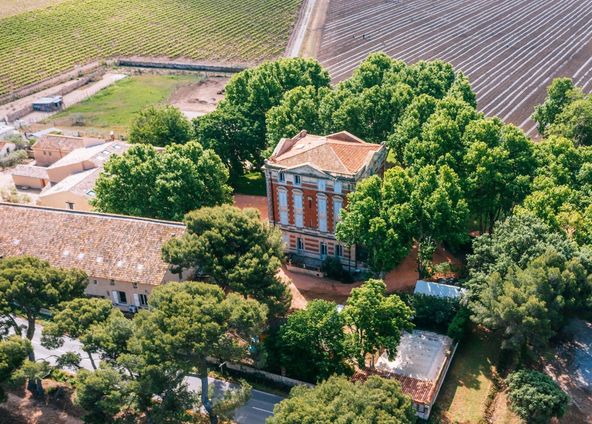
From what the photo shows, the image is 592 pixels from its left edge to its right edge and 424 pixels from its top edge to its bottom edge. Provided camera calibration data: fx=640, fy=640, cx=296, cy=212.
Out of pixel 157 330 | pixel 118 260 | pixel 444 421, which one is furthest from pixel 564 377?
pixel 118 260

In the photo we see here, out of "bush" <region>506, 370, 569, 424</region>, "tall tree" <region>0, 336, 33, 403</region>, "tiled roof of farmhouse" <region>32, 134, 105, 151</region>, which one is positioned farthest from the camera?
"tiled roof of farmhouse" <region>32, 134, 105, 151</region>

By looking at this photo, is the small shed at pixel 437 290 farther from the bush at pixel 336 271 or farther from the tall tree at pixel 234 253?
the tall tree at pixel 234 253

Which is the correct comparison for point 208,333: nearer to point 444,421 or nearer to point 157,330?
point 157,330

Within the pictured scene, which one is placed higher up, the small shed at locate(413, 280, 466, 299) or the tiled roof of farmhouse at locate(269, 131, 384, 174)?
the tiled roof of farmhouse at locate(269, 131, 384, 174)

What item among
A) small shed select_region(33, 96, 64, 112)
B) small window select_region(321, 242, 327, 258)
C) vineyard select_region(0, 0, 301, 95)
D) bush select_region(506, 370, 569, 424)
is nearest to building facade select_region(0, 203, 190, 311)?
small window select_region(321, 242, 327, 258)

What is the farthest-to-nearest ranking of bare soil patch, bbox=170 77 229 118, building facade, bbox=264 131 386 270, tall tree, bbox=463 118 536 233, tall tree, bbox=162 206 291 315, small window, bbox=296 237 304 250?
bare soil patch, bbox=170 77 229 118
small window, bbox=296 237 304 250
building facade, bbox=264 131 386 270
tall tree, bbox=463 118 536 233
tall tree, bbox=162 206 291 315

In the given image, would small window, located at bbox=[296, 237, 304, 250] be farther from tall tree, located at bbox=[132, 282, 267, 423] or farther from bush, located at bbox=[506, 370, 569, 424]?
bush, located at bbox=[506, 370, 569, 424]
